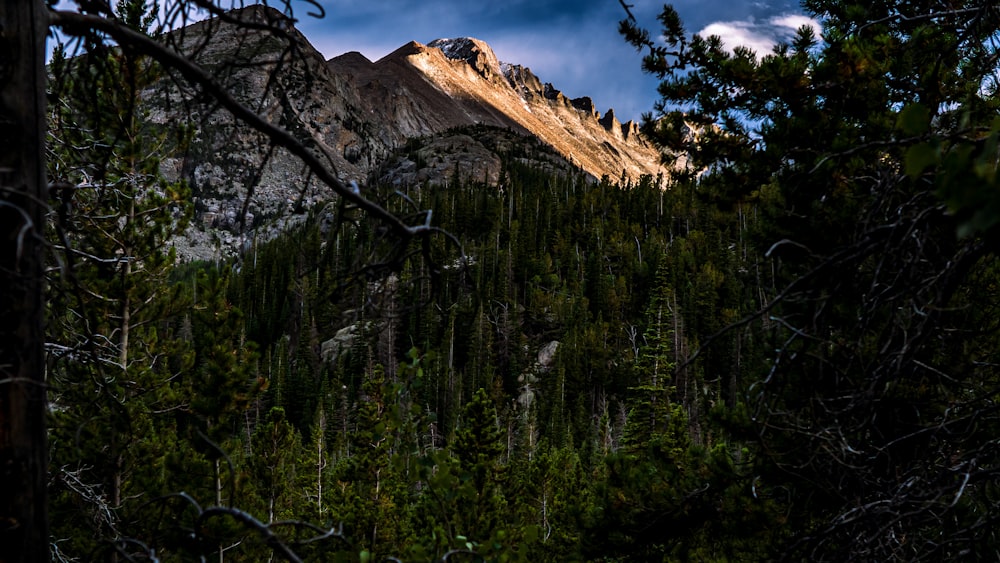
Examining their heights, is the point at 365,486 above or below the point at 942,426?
below

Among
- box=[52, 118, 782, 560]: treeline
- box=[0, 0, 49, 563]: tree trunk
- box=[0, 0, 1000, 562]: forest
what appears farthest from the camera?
box=[52, 118, 782, 560]: treeline

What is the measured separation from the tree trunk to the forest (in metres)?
0.22

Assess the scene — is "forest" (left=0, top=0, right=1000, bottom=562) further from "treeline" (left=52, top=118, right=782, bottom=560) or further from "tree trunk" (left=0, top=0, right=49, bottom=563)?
"tree trunk" (left=0, top=0, right=49, bottom=563)

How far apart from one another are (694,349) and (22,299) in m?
15.1

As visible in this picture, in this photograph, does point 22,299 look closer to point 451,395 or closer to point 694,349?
point 694,349

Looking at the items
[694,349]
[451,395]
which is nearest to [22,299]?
[694,349]

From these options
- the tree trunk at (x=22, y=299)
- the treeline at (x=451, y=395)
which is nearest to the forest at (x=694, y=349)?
the treeline at (x=451, y=395)

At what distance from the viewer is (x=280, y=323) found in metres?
76.2

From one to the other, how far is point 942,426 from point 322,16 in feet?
8.80

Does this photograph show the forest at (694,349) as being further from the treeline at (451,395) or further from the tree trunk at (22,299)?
the tree trunk at (22,299)

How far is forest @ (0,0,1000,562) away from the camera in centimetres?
192

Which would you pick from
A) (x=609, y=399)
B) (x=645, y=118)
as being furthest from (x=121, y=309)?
(x=609, y=399)

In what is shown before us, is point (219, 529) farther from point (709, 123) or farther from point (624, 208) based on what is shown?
point (624, 208)

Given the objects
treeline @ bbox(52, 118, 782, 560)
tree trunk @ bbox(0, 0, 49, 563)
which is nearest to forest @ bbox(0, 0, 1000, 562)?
treeline @ bbox(52, 118, 782, 560)
